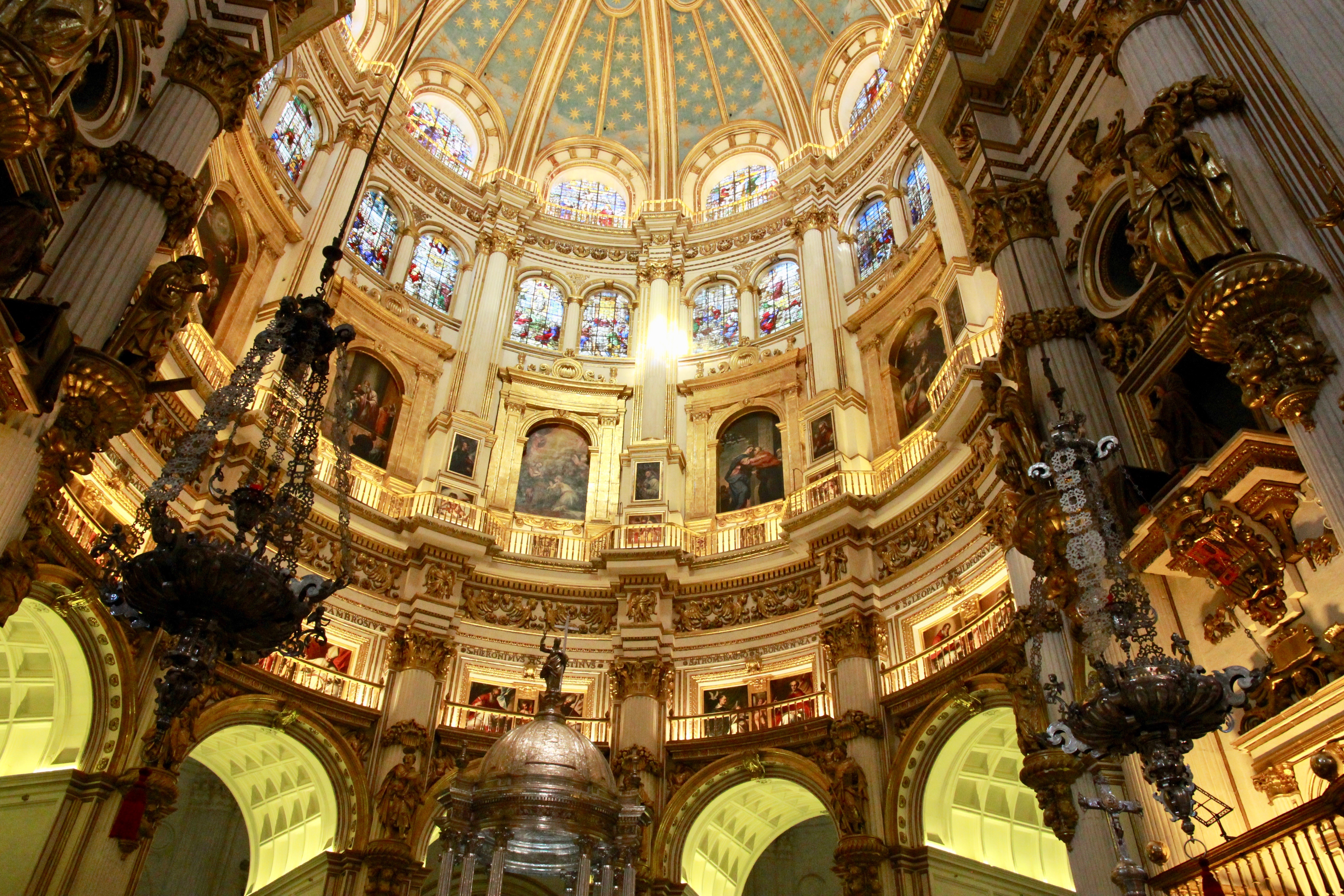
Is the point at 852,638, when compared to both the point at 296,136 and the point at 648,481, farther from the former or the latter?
the point at 296,136

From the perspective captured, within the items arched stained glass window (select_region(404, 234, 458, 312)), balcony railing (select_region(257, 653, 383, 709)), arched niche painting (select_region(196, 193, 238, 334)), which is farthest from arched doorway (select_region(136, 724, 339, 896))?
arched stained glass window (select_region(404, 234, 458, 312))

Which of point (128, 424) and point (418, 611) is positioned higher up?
point (418, 611)

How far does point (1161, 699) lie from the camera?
20.0 ft

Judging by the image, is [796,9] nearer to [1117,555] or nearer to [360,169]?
[360,169]

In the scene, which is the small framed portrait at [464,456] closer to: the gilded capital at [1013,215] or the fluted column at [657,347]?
the fluted column at [657,347]

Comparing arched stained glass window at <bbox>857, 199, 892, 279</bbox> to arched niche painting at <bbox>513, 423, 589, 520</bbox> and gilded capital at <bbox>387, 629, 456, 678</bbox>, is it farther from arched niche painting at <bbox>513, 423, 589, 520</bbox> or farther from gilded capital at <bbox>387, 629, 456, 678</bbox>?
gilded capital at <bbox>387, 629, 456, 678</bbox>

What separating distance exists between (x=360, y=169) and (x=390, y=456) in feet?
24.4

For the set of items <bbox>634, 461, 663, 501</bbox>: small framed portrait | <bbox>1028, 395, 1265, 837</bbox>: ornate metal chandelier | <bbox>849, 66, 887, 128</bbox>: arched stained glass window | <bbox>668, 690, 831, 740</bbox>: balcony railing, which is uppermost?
<bbox>849, 66, 887, 128</bbox>: arched stained glass window

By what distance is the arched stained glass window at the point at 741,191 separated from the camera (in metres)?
27.6

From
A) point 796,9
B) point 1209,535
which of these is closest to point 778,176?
point 796,9

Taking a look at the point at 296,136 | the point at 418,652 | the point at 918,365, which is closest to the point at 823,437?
the point at 918,365

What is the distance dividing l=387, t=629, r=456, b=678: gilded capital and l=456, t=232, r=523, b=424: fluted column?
15.9 feet

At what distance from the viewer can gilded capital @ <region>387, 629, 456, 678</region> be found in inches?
714

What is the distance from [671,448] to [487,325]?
6.00 meters
